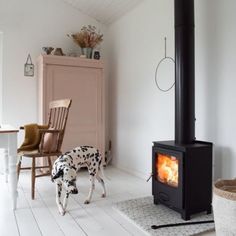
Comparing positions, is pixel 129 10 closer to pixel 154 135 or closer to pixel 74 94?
pixel 74 94

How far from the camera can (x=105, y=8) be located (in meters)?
4.46

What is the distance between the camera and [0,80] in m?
4.38

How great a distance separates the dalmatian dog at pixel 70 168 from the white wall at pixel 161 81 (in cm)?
106

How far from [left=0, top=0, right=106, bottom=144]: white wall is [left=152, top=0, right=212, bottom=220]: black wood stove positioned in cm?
254

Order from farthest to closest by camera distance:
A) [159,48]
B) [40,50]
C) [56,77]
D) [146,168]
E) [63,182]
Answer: [40,50] → [56,77] → [146,168] → [159,48] → [63,182]

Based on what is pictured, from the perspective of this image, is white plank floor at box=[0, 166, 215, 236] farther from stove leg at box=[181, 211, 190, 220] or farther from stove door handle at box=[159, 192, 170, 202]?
stove door handle at box=[159, 192, 170, 202]

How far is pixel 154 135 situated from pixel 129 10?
1970mm

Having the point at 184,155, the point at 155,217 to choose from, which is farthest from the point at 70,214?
the point at 184,155

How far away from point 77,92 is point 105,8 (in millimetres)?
1400

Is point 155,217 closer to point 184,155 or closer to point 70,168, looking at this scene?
point 184,155

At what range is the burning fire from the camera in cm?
250

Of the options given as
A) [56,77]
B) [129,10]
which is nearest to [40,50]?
[56,77]

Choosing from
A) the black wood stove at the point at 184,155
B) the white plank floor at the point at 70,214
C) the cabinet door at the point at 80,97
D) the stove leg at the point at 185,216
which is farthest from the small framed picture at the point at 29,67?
the stove leg at the point at 185,216

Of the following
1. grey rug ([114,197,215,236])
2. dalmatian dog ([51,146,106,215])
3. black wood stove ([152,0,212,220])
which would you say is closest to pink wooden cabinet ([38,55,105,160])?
dalmatian dog ([51,146,106,215])
